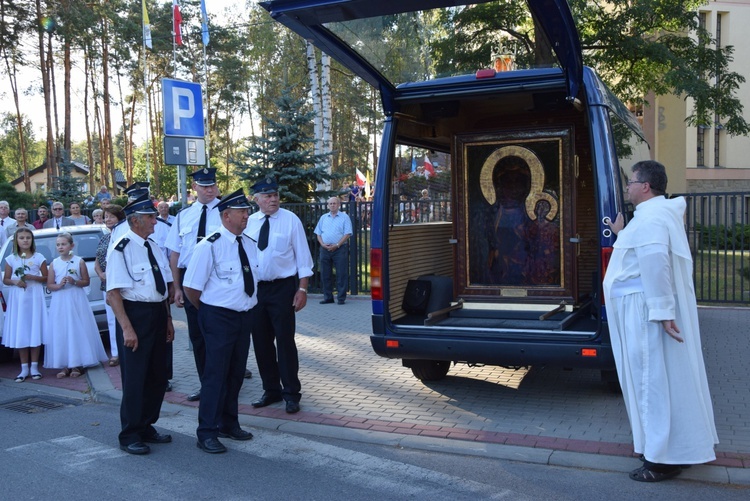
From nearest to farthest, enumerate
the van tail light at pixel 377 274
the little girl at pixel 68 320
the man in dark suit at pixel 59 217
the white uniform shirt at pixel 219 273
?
the white uniform shirt at pixel 219 273
the van tail light at pixel 377 274
the little girl at pixel 68 320
the man in dark suit at pixel 59 217

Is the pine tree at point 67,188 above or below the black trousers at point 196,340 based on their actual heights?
above

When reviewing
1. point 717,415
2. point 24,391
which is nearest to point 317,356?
point 24,391

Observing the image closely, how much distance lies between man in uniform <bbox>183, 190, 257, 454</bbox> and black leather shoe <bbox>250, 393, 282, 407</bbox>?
1168mm

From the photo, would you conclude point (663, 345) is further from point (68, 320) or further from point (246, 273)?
point (68, 320)

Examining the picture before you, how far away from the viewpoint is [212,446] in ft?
19.3

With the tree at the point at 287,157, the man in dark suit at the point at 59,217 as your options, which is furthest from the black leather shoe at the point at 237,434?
the tree at the point at 287,157

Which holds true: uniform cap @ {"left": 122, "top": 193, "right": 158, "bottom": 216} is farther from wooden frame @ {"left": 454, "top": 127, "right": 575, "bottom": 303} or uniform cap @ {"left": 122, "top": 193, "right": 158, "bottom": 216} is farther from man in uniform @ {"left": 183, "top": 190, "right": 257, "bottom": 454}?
wooden frame @ {"left": 454, "top": 127, "right": 575, "bottom": 303}

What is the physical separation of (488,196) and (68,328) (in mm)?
5112

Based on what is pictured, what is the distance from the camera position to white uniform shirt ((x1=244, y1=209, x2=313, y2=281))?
675 cm

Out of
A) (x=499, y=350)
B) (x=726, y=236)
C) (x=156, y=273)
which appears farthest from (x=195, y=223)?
(x=726, y=236)

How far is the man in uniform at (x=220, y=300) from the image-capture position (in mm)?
5840

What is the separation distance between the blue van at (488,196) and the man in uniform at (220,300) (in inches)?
55.8

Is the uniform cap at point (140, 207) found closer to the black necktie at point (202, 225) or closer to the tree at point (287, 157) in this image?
the black necktie at point (202, 225)

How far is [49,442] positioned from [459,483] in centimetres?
349
